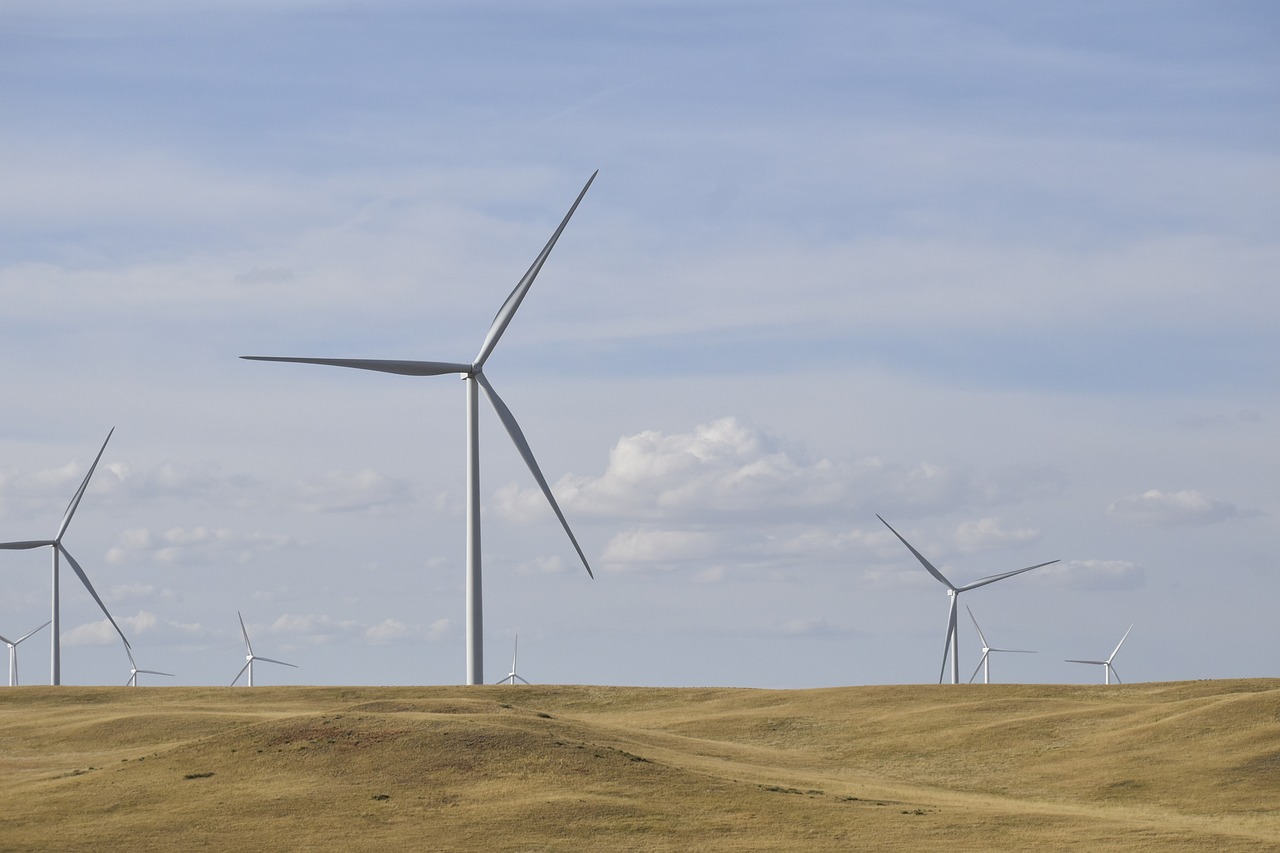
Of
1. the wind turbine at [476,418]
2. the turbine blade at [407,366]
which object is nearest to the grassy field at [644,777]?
the wind turbine at [476,418]

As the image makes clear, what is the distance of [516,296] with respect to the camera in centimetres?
8031

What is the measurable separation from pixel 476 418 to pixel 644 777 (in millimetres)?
31842

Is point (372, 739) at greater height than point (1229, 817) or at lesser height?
greater

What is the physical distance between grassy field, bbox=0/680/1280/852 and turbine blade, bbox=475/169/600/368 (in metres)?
18.9

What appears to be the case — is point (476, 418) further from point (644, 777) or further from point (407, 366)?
point (644, 777)

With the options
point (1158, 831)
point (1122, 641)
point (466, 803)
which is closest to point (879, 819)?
point (1158, 831)

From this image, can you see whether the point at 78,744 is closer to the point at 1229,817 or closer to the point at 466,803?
the point at 466,803

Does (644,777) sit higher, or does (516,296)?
(516,296)

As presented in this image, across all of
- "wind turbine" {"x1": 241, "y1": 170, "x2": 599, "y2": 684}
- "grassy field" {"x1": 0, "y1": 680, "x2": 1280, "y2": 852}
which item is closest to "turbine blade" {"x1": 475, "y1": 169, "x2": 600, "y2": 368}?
"wind turbine" {"x1": 241, "y1": 170, "x2": 599, "y2": 684}

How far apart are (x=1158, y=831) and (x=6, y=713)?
5594cm

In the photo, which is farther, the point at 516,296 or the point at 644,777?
the point at 516,296

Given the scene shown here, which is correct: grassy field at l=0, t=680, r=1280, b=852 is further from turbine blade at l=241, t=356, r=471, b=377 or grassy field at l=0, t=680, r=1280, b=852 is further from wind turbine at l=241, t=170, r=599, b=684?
turbine blade at l=241, t=356, r=471, b=377

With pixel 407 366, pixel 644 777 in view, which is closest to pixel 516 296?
→ pixel 407 366

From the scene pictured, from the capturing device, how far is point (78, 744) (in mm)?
62062
